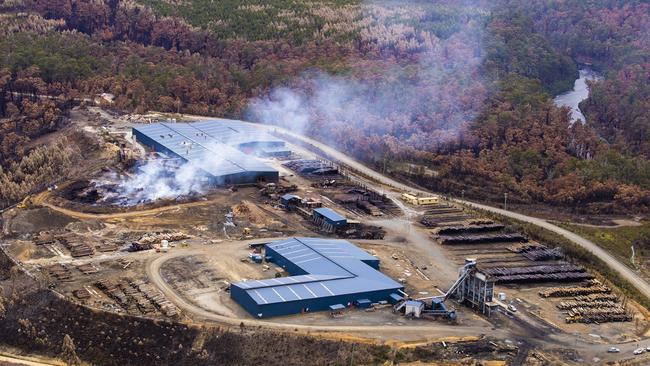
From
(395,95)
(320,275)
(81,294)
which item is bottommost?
(81,294)

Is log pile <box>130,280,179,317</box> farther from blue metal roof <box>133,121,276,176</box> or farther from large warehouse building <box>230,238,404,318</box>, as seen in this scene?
blue metal roof <box>133,121,276,176</box>

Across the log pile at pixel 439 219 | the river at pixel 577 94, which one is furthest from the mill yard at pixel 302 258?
the river at pixel 577 94

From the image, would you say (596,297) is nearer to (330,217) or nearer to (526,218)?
(330,217)

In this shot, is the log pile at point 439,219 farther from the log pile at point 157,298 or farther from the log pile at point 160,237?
the log pile at point 157,298

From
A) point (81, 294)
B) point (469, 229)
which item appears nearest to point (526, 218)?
point (469, 229)

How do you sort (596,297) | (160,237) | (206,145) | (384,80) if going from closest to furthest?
(596,297) → (160,237) → (206,145) → (384,80)

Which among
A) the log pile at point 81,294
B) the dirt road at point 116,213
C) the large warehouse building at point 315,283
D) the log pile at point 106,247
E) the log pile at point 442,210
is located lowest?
the log pile at point 442,210

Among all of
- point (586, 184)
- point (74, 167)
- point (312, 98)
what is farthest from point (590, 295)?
point (312, 98)
